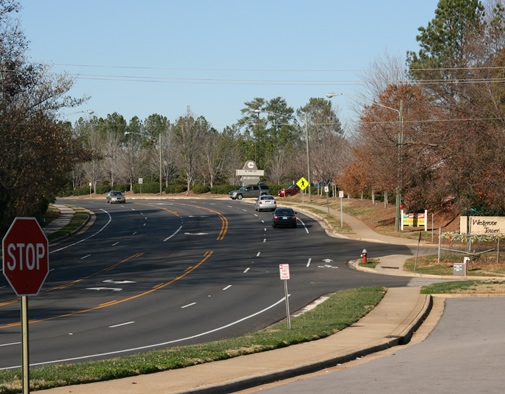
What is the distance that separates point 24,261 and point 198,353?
20.1ft

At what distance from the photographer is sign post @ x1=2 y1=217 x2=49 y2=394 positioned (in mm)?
6676

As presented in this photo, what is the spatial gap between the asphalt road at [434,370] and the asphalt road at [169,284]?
5.23m

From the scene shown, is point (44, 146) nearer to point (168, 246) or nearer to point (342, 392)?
point (168, 246)

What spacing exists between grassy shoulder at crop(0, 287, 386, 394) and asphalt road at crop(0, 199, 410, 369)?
180cm

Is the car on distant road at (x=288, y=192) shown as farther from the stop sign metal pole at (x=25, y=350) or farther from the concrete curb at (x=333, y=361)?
the stop sign metal pole at (x=25, y=350)

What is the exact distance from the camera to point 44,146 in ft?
128

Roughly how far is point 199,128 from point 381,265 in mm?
78487

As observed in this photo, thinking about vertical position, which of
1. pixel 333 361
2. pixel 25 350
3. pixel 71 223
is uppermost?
A: pixel 25 350

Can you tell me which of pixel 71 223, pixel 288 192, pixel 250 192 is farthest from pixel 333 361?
pixel 288 192

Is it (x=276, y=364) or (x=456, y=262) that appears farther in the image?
(x=456, y=262)

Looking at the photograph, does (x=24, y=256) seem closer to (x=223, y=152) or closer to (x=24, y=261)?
(x=24, y=261)

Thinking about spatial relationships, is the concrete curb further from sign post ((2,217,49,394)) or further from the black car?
the black car

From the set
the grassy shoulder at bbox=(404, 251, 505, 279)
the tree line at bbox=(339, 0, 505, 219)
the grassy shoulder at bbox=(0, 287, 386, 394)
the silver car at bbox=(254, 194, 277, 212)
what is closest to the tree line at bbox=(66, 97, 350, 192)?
the silver car at bbox=(254, 194, 277, 212)

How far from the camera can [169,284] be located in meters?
27.2
